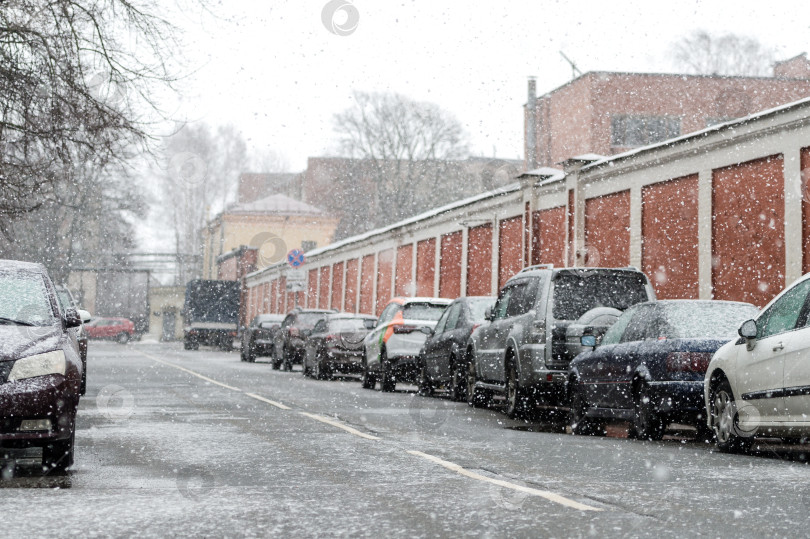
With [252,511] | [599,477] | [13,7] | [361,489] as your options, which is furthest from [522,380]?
[13,7]

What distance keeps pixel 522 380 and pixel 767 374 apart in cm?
479

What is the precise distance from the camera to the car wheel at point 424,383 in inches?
775

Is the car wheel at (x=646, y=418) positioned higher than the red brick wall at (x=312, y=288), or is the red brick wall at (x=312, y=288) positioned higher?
the red brick wall at (x=312, y=288)

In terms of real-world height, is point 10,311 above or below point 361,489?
above

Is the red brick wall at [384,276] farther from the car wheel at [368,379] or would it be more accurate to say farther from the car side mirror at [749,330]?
the car side mirror at [749,330]

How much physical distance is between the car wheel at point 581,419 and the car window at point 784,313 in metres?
2.87

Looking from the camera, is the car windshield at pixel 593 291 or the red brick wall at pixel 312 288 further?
the red brick wall at pixel 312 288

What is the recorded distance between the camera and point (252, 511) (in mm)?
6695

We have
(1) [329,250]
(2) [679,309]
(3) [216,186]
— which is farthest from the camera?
(3) [216,186]

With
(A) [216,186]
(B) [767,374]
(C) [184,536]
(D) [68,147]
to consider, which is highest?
(A) [216,186]

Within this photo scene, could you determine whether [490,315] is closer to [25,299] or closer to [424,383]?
[424,383]

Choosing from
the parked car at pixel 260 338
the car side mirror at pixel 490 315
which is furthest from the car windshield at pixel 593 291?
the parked car at pixel 260 338

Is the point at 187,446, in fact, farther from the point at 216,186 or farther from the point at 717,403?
the point at 216,186

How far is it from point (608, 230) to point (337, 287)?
2735 cm
